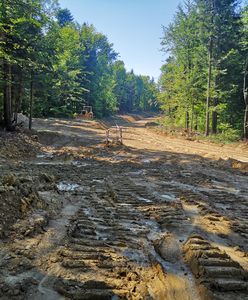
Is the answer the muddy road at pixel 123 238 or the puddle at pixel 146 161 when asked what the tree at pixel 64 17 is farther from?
the muddy road at pixel 123 238

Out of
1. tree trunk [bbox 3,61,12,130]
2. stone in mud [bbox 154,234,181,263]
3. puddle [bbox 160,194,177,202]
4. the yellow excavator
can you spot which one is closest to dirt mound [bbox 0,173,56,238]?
stone in mud [bbox 154,234,181,263]

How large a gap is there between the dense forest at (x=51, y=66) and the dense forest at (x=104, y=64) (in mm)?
52

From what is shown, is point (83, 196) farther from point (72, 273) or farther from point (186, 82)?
point (186, 82)

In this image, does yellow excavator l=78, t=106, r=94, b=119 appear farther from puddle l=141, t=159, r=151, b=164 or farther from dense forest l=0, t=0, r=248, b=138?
puddle l=141, t=159, r=151, b=164

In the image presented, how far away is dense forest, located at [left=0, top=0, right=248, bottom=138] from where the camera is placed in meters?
18.8

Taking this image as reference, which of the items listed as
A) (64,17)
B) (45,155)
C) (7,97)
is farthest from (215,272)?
(64,17)

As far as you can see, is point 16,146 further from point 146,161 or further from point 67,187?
point 67,187

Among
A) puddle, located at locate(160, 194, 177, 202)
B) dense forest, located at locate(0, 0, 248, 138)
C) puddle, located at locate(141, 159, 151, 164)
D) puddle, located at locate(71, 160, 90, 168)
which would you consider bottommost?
puddle, located at locate(71, 160, 90, 168)

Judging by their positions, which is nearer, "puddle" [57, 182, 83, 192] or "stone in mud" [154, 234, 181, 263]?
"stone in mud" [154, 234, 181, 263]

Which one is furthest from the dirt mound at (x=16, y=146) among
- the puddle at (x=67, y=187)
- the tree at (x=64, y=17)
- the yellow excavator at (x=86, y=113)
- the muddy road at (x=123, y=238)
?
the tree at (x=64, y=17)

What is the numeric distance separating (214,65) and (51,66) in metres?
13.8

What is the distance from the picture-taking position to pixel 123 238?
5.06m

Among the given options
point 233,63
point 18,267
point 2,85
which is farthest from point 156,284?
point 233,63

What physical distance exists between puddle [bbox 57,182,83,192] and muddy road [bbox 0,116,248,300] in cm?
3
